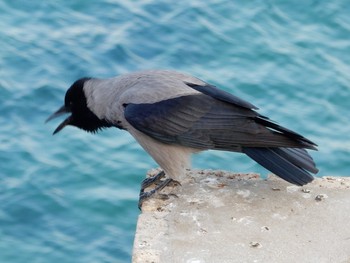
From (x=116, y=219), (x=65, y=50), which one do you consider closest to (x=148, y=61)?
(x=65, y=50)

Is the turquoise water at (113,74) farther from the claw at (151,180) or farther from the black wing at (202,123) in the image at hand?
the black wing at (202,123)

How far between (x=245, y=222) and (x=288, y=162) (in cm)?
56

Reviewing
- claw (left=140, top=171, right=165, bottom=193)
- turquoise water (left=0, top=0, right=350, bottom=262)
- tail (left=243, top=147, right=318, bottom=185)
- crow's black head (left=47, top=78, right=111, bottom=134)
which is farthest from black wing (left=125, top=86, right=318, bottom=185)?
turquoise water (left=0, top=0, right=350, bottom=262)

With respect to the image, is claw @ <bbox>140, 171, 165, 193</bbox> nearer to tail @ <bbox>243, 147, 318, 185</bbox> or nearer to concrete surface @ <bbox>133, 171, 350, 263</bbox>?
concrete surface @ <bbox>133, 171, 350, 263</bbox>

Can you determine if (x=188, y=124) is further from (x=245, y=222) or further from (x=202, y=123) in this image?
(x=245, y=222)

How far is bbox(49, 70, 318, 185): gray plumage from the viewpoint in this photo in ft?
19.9

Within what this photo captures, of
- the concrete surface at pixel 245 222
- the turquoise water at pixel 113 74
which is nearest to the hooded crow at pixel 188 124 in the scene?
the concrete surface at pixel 245 222

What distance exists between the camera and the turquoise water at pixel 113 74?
8.38m

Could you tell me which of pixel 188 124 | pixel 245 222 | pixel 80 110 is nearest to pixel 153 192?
pixel 188 124

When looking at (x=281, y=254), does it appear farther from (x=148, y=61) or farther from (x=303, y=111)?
(x=148, y=61)

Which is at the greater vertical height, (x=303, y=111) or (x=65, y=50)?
(x=65, y=50)

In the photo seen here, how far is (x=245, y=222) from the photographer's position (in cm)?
568

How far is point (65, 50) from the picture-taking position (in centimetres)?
1045

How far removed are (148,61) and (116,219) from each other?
7.93 ft
